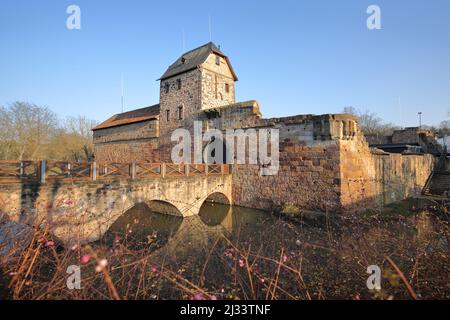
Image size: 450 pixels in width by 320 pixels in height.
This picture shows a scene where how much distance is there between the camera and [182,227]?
985 cm

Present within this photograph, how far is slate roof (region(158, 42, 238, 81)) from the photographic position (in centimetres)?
1734

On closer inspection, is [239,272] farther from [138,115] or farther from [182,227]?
[138,115]

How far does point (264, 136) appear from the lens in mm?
12359

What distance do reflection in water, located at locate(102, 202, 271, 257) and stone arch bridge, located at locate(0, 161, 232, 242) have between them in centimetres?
66

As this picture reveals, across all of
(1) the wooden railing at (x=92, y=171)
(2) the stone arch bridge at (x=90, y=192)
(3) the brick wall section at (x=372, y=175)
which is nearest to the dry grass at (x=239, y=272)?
(2) the stone arch bridge at (x=90, y=192)

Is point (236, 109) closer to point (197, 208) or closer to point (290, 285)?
point (197, 208)

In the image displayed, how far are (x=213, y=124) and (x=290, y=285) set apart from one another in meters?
12.1

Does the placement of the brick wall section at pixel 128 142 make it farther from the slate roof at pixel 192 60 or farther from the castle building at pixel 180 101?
the slate roof at pixel 192 60

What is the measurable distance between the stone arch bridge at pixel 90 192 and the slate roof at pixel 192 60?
910 cm

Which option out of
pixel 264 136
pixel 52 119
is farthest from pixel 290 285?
pixel 52 119

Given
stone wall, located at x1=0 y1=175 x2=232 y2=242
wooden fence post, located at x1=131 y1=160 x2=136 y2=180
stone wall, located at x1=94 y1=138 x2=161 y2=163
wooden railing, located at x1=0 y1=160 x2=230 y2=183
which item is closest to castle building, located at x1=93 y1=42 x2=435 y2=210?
stone wall, located at x1=94 y1=138 x2=161 y2=163

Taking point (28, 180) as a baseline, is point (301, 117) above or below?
above

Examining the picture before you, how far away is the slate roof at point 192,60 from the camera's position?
1734cm
